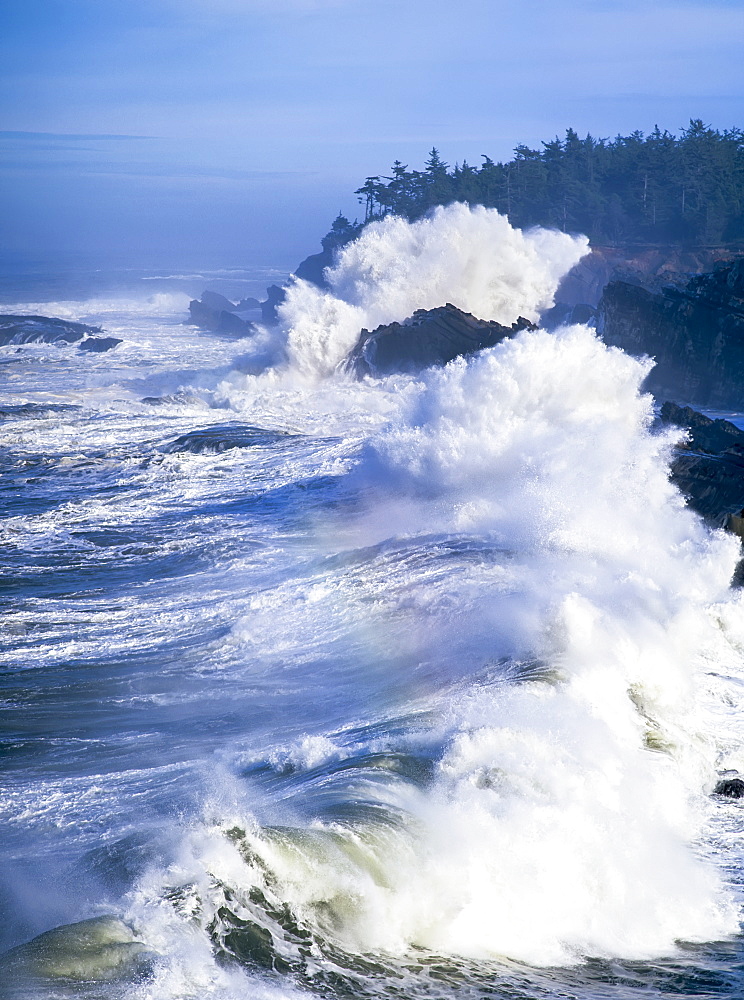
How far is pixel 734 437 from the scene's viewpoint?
20000 mm

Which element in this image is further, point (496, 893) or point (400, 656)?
point (400, 656)

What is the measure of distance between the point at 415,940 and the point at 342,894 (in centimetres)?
55

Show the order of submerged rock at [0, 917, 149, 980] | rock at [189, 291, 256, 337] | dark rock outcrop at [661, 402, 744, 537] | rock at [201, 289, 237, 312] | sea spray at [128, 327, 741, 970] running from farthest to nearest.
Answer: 1. rock at [201, 289, 237, 312]
2. rock at [189, 291, 256, 337]
3. dark rock outcrop at [661, 402, 744, 537]
4. sea spray at [128, 327, 741, 970]
5. submerged rock at [0, 917, 149, 980]

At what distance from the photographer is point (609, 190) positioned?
60.7 metres

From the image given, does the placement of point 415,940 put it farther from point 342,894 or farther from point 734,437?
point 734,437

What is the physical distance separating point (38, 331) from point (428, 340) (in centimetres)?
1991

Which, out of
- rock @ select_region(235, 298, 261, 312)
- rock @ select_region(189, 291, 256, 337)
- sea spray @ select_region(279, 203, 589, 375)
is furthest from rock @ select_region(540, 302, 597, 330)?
rock @ select_region(235, 298, 261, 312)

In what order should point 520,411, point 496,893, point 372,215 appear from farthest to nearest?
point 372,215
point 520,411
point 496,893

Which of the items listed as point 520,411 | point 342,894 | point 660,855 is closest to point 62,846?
point 342,894

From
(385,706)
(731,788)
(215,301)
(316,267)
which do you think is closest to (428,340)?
(385,706)

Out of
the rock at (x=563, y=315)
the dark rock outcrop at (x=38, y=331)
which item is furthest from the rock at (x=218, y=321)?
the rock at (x=563, y=315)

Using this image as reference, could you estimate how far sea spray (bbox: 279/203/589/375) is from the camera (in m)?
35.2

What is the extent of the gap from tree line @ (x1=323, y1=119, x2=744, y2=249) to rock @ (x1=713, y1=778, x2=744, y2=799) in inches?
1798

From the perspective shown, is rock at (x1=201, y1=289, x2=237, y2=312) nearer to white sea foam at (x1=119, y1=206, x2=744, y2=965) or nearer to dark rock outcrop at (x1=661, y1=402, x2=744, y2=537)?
white sea foam at (x1=119, y1=206, x2=744, y2=965)
